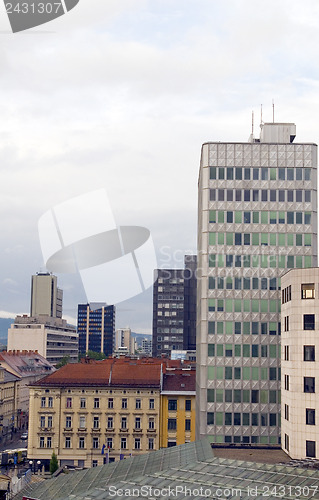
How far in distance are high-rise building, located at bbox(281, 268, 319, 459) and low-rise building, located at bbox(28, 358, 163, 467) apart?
49366mm

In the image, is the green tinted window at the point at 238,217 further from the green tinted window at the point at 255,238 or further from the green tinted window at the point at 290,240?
the green tinted window at the point at 290,240

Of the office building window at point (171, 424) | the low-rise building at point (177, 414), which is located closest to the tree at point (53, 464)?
the low-rise building at point (177, 414)

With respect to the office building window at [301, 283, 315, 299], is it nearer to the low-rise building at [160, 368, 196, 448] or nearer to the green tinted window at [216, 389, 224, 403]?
the green tinted window at [216, 389, 224, 403]

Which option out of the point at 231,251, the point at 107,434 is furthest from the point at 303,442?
the point at 107,434

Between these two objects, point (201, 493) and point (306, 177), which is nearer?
point (201, 493)

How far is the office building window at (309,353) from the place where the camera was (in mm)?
70062

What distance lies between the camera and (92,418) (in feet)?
390

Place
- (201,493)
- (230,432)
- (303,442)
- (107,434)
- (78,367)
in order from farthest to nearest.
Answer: (78,367) < (107,434) < (230,432) < (303,442) < (201,493)

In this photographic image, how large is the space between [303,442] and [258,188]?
1530 inches

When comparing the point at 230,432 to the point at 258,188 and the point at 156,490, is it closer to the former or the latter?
the point at 258,188

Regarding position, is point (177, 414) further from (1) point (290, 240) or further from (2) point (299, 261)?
(1) point (290, 240)

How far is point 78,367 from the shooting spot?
126438mm

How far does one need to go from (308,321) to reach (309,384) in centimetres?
702

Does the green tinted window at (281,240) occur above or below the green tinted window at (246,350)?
above
